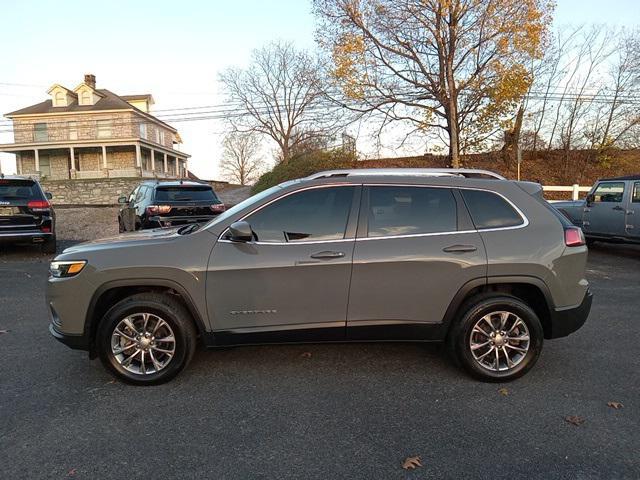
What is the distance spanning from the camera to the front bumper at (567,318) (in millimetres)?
3863

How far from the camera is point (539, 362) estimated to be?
4230 millimetres

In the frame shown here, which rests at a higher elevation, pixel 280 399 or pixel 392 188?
pixel 392 188

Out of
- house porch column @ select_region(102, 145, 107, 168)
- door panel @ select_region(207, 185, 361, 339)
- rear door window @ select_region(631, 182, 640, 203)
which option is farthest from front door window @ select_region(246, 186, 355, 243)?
house porch column @ select_region(102, 145, 107, 168)

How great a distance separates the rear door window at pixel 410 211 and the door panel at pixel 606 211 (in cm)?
858

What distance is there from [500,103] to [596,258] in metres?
11.3

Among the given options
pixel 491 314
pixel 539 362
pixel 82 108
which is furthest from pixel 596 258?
pixel 82 108

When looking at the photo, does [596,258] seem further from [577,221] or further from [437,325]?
[437,325]

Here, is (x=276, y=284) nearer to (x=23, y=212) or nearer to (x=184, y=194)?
(x=184, y=194)

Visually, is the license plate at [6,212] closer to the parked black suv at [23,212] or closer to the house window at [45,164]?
the parked black suv at [23,212]

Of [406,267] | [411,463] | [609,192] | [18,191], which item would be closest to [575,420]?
[411,463]

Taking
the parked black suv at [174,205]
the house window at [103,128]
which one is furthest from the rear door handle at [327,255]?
the house window at [103,128]

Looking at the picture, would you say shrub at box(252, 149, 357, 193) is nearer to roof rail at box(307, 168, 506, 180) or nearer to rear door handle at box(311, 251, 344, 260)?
roof rail at box(307, 168, 506, 180)

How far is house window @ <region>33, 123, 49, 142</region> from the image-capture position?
3928 cm

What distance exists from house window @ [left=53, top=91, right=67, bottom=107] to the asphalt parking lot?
42.1m
